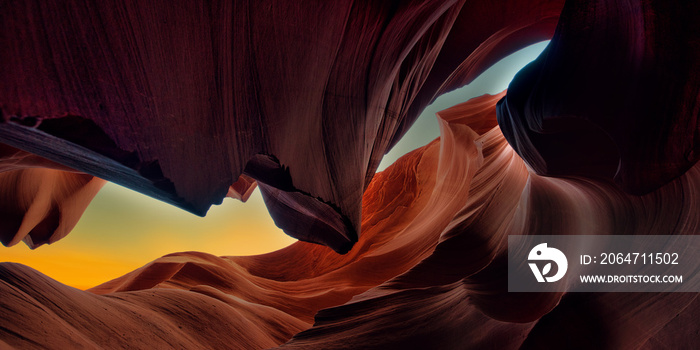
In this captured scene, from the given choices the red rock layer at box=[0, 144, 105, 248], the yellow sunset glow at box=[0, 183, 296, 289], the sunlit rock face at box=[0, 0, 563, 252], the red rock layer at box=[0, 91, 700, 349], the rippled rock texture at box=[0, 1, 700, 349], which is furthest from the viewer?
the yellow sunset glow at box=[0, 183, 296, 289]

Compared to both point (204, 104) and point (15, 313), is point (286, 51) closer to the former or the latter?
point (204, 104)

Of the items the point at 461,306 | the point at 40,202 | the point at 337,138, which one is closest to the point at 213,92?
the point at 337,138

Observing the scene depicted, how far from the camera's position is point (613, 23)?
1.91 meters


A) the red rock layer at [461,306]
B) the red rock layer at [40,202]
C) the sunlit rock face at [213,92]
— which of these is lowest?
the red rock layer at [461,306]

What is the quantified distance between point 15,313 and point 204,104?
1396mm

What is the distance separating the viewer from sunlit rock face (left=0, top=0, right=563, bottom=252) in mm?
1135

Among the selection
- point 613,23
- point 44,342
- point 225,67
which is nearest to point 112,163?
point 225,67

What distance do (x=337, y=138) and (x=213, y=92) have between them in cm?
112

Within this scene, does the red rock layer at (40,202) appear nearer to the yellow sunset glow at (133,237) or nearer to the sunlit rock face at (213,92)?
the yellow sunset glow at (133,237)

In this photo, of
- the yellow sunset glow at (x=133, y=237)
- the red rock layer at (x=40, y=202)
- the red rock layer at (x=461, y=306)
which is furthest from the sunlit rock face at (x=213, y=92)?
the yellow sunset glow at (x=133, y=237)

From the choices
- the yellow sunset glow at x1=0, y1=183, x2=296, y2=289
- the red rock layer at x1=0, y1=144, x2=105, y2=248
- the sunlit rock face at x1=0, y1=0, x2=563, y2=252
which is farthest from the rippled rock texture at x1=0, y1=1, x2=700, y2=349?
Result: the yellow sunset glow at x1=0, y1=183, x2=296, y2=289

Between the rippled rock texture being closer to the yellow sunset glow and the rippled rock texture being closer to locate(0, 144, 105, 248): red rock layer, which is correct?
locate(0, 144, 105, 248): red rock layer

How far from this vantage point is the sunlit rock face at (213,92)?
44.7 inches

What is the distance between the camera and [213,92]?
166 centimetres
